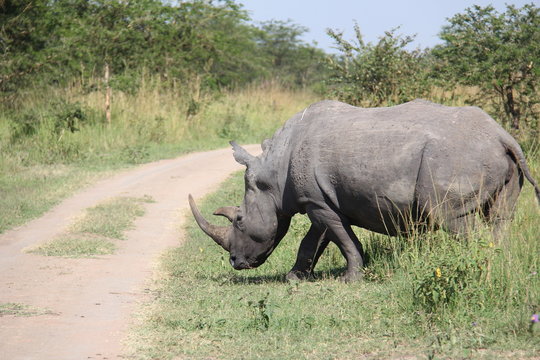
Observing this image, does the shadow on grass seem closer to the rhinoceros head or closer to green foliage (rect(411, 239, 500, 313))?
the rhinoceros head

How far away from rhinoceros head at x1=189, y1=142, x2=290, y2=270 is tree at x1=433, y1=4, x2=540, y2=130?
6.23m

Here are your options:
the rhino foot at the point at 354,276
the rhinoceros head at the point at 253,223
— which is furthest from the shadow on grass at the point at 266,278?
the rhino foot at the point at 354,276

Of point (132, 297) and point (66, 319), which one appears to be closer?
point (66, 319)

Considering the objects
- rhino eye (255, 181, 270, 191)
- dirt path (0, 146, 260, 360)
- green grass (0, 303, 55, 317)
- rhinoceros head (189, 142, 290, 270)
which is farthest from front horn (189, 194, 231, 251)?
green grass (0, 303, 55, 317)

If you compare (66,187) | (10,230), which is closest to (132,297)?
(10,230)

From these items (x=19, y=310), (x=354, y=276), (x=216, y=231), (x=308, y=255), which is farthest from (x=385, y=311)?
(x=19, y=310)

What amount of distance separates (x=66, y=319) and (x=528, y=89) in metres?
8.62

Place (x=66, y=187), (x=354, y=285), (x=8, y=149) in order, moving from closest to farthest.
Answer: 1. (x=354, y=285)
2. (x=66, y=187)
3. (x=8, y=149)

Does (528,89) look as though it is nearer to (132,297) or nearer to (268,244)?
(268,244)

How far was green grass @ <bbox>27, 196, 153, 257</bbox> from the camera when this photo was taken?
8789mm

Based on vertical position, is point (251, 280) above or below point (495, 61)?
below

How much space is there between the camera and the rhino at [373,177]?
6227 mm

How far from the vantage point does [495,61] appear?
12.6 meters

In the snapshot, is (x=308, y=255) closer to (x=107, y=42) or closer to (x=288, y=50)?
(x=107, y=42)
